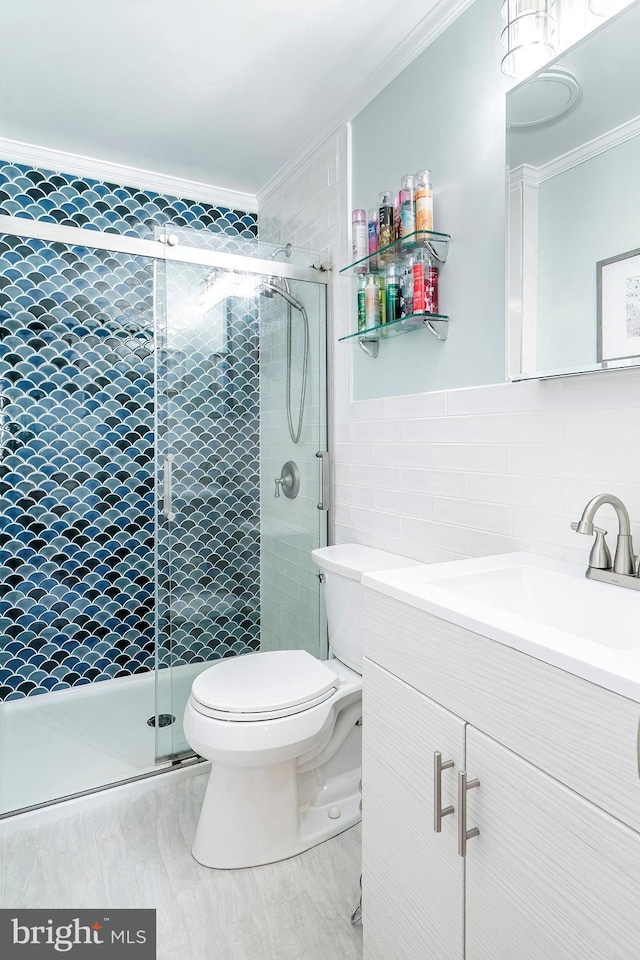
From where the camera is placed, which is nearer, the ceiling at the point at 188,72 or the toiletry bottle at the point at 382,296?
the ceiling at the point at 188,72

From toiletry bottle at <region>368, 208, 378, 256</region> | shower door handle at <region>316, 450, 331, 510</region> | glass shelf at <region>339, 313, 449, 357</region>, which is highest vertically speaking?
toiletry bottle at <region>368, 208, 378, 256</region>

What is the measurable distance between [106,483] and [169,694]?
3.53 feet

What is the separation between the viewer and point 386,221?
184 centimetres

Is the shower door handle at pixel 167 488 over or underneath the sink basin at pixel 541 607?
over

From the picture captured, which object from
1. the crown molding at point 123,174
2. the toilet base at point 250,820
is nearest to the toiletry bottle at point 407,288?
the toilet base at point 250,820

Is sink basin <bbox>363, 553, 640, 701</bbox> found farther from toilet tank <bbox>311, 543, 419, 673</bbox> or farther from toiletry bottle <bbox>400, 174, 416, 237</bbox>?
toiletry bottle <bbox>400, 174, 416, 237</bbox>

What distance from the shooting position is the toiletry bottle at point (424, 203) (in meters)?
1.69

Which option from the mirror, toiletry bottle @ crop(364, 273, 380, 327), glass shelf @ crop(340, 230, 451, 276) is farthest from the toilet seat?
glass shelf @ crop(340, 230, 451, 276)

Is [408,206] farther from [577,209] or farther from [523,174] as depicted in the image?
[577,209]

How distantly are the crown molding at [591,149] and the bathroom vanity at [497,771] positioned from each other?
2.88 ft

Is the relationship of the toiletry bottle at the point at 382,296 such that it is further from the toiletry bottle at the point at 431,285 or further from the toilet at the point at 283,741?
the toilet at the point at 283,741

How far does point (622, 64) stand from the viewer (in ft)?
3.86

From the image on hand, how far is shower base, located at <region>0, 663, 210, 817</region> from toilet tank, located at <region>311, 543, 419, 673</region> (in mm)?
570

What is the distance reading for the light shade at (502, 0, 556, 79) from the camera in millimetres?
1300
